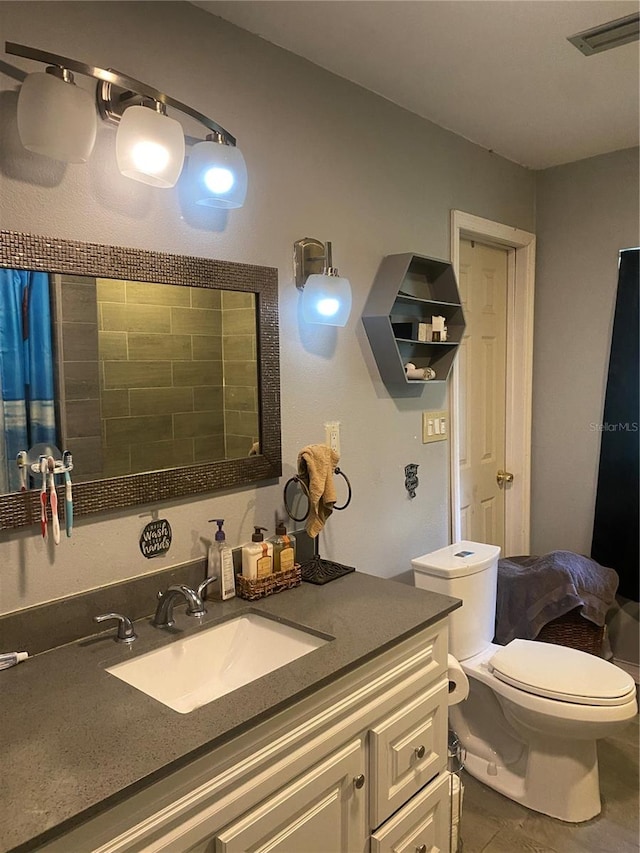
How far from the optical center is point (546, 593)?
8.32ft

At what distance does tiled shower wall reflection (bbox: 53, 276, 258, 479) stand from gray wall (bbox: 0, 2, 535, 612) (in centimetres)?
12

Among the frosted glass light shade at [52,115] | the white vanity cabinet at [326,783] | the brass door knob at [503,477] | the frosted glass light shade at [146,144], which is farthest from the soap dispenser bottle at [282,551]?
the brass door knob at [503,477]

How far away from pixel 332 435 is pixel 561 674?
3.54 feet

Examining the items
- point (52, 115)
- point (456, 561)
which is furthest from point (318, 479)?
point (52, 115)

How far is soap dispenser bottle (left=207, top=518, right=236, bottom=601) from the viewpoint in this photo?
164 cm

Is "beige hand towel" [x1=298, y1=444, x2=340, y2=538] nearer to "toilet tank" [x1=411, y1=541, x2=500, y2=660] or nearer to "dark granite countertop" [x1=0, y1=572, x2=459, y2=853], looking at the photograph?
"dark granite countertop" [x1=0, y1=572, x2=459, y2=853]

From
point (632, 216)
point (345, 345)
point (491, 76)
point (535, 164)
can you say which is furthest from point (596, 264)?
point (345, 345)

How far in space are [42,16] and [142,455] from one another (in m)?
0.96

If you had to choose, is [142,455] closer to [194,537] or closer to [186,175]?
[194,537]

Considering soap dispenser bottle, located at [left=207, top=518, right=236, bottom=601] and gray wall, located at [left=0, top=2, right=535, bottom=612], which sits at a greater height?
gray wall, located at [left=0, top=2, right=535, bottom=612]

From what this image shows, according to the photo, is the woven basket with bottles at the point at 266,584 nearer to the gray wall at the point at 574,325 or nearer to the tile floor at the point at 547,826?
the tile floor at the point at 547,826

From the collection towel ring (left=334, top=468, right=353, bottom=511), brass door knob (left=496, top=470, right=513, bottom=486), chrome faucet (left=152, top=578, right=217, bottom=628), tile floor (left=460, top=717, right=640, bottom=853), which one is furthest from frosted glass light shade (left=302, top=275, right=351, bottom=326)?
tile floor (left=460, top=717, right=640, bottom=853)

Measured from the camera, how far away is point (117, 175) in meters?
1.44

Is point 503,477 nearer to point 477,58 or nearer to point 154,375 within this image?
point 477,58
